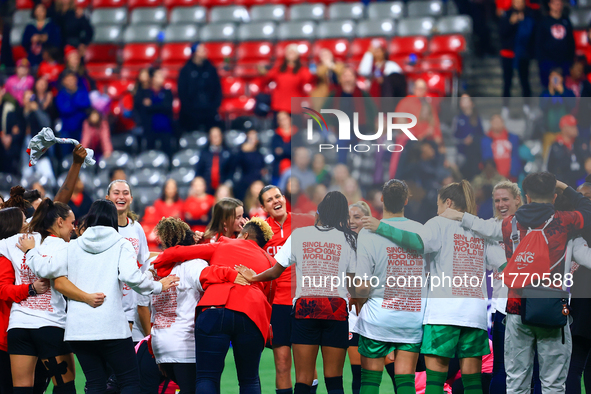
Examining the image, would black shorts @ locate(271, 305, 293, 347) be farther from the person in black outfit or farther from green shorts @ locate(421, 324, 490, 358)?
the person in black outfit

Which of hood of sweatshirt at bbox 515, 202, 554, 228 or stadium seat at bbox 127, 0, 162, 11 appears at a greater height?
stadium seat at bbox 127, 0, 162, 11

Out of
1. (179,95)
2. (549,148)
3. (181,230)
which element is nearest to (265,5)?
(179,95)

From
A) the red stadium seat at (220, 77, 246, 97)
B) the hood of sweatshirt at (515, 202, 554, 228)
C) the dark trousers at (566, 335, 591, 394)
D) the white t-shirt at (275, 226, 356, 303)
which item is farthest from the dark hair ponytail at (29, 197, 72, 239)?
the red stadium seat at (220, 77, 246, 97)

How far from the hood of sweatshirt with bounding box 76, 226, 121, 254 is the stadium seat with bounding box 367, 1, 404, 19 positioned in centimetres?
1001

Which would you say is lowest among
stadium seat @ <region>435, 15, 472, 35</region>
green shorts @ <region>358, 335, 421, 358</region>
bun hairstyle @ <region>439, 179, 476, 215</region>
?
green shorts @ <region>358, 335, 421, 358</region>

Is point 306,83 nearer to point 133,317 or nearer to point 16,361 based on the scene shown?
point 133,317

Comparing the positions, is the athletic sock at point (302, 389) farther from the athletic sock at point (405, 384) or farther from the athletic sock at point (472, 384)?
the athletic sock at point (472, 384)

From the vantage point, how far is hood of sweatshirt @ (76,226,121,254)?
430 centimetres

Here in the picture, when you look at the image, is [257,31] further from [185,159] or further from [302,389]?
[302,389]

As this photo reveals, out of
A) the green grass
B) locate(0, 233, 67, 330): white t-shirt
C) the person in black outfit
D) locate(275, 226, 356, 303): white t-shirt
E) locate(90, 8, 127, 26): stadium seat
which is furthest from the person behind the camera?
locate(90, 8, 127, 26): stadium seat

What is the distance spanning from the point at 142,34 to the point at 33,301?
10.6 metres

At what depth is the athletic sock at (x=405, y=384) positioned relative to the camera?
4.45 meters

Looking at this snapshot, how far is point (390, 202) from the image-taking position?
4648mm

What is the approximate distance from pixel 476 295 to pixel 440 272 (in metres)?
0.27
